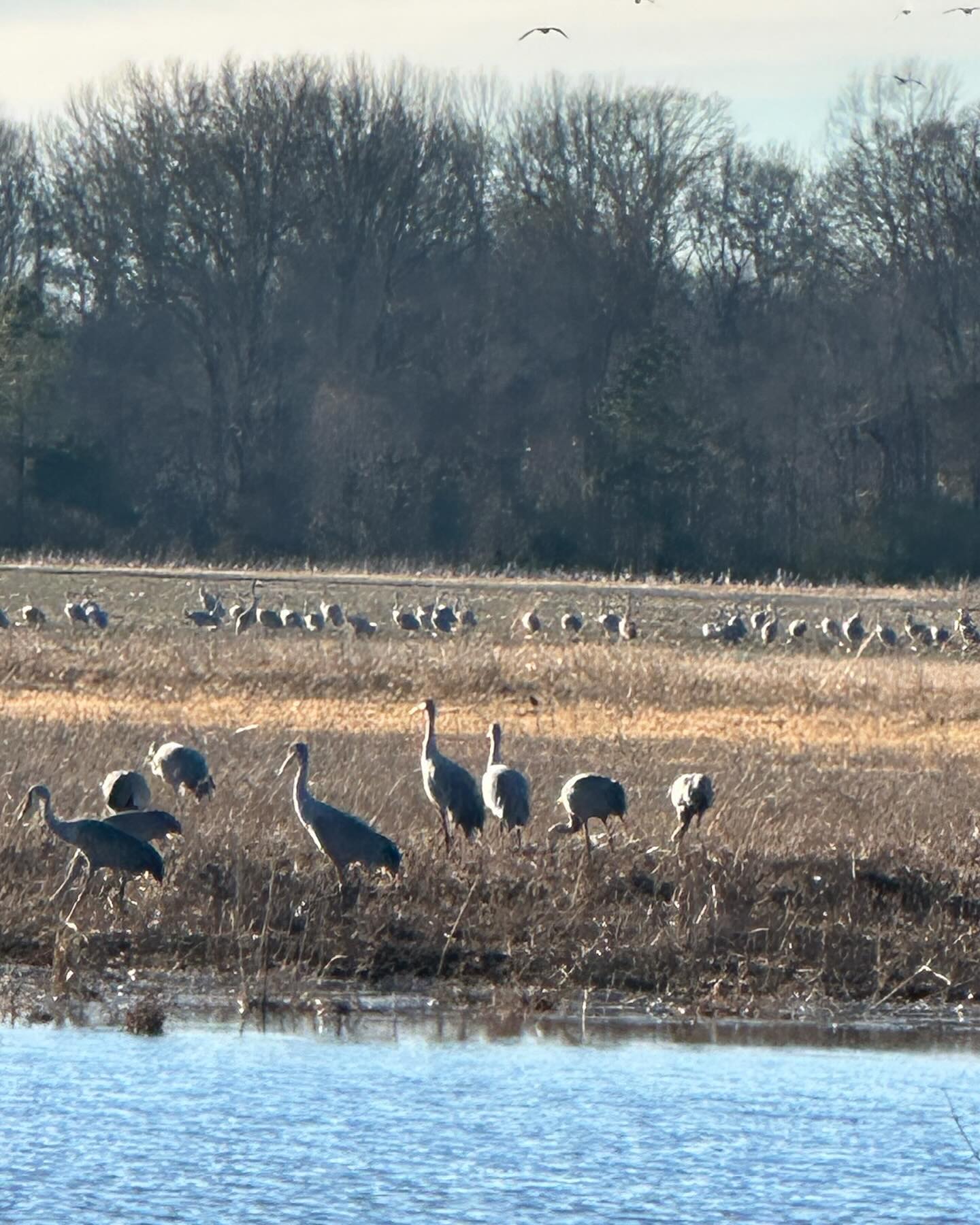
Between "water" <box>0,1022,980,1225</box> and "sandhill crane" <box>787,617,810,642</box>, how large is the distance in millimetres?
23403

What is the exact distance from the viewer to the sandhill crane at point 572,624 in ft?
103

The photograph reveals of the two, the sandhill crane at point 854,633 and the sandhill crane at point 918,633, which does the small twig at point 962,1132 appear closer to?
the sandhill crane at point 854,633

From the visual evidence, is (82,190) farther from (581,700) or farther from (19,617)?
(581,700)

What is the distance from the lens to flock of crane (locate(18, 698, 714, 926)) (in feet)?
32.7

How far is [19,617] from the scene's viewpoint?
3108cm

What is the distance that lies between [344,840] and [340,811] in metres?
0.60

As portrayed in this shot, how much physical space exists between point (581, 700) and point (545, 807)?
8.33 metres

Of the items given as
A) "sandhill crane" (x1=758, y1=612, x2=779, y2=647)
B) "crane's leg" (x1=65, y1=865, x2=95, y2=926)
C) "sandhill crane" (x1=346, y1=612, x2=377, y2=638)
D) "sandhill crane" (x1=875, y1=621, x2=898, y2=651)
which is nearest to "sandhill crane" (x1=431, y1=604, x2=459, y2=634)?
"sandhill crane" (x1=346, y1=612, x2=377, y2=638)

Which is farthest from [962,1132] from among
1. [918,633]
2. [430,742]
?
[918,633]

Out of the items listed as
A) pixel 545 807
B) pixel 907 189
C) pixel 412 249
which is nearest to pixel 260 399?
pixel 412 249

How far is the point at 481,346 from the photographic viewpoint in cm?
5247

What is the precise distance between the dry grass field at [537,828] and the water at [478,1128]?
2.49 feet

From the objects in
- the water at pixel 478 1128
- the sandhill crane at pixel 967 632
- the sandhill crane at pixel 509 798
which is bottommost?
the water at pixel 478 1128

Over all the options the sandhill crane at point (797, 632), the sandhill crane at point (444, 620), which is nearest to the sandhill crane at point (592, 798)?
the sandhill crane at point (444, 620)
